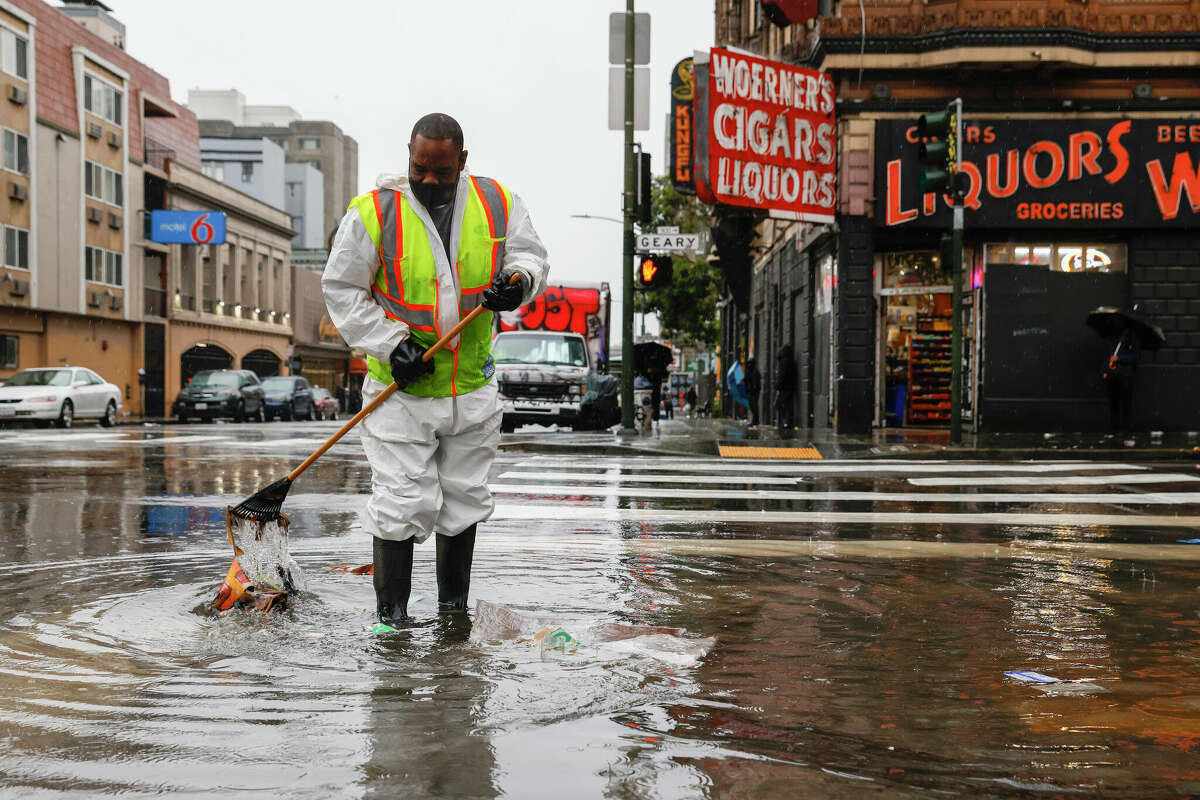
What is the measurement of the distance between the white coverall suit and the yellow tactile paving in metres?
9.24

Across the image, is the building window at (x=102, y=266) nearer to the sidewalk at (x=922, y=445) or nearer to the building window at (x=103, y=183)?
the building window at (x=103, y=183)

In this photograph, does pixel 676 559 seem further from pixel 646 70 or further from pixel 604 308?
pixel 604 308

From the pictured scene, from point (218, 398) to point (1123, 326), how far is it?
85.2 ft

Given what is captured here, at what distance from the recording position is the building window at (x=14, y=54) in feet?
122

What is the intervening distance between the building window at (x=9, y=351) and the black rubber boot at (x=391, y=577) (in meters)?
37.8

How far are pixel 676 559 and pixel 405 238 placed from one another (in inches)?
101

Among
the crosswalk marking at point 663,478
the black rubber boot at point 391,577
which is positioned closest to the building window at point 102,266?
the crosswalk marking at point 663,478

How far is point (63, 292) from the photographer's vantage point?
134 feet

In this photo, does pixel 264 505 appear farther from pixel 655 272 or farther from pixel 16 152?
pixel 16 152

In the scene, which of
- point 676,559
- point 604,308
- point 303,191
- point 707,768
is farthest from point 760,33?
point 303,191

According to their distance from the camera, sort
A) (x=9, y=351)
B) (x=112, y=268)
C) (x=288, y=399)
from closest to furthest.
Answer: (x=9, y=351), (x=288, y=399), (x=112, y=268)

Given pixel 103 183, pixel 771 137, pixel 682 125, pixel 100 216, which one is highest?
pixel 103 183

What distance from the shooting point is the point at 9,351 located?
38219mm

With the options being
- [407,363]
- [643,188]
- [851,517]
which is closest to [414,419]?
[407,363]
